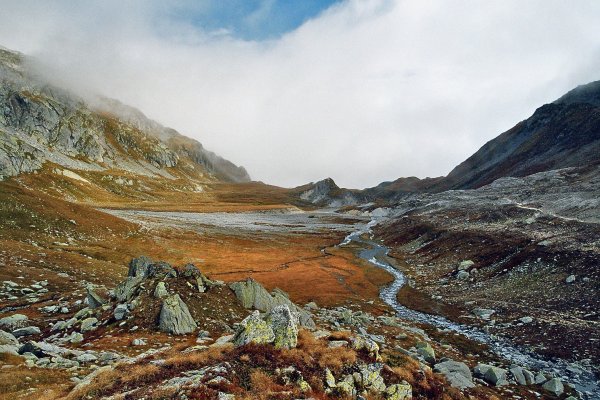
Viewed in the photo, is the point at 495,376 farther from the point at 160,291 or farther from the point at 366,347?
the point at 160,291

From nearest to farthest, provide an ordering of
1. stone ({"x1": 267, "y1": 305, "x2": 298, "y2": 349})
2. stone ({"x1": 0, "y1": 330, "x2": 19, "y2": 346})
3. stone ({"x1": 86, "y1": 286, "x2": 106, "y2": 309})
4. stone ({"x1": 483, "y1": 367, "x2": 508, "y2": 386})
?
stone ({"x1": 0, "y1": 330, "x2": 19, "y2": 346}) < stone ({"x1": 267, "y1": 305, "x2": 298, "y2": 349}) < stone ({"x1": 483, "y1": 367, "x2": 508, "y2": 386}) < stone ({"x1": 86, "y1": 286, "x2": 106, "y2": 309})

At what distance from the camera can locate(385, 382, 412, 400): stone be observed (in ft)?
66.1

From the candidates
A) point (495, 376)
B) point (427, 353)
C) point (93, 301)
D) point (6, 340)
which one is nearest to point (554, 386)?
point (495, 376)

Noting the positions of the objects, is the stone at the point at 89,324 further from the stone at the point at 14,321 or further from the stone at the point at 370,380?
the stone at the point at 370,380

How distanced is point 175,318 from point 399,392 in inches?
706

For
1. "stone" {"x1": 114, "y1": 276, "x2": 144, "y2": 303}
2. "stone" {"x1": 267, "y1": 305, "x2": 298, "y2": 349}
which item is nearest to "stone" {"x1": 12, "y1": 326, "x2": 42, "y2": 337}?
"stone" {"x1": 114, "y1": 276, "x2": 144, "y2": 303}

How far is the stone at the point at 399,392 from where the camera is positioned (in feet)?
66.1

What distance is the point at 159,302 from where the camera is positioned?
102ft

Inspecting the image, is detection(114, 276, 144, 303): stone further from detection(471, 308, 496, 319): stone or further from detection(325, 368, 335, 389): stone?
detection(471, 308, 496, 319): stone

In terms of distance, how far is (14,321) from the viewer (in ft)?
91.6

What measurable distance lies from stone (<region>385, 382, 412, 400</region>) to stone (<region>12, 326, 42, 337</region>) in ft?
83.2

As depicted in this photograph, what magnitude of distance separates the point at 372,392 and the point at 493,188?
152m

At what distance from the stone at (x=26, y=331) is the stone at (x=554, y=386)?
128ft

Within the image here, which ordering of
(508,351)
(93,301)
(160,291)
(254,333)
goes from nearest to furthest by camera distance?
(254,333) → (160,291) → (93,301) → (508,351)
